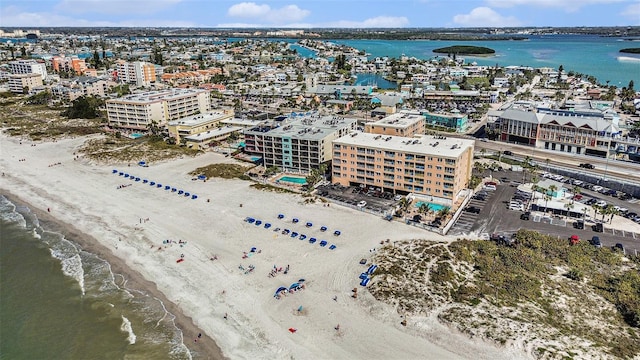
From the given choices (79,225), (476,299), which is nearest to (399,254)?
(476,299)

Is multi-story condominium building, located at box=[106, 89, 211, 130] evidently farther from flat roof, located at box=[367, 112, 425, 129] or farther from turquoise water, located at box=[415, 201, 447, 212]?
turquoise water, located at box=[415, 201, 447, 212]

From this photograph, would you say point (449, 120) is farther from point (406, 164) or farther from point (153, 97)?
point (153, 97)

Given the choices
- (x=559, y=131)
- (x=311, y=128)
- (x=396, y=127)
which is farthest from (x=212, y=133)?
(x=559, y=131)

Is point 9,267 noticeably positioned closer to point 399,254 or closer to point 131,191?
point 131,191

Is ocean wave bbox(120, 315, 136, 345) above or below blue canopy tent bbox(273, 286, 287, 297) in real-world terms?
below

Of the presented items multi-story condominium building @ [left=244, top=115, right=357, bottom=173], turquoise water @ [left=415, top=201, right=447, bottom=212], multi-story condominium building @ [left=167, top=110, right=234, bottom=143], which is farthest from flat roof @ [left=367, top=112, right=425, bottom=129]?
multi-story condominium building @ [left=167, top=110, right=234, bottom=143]

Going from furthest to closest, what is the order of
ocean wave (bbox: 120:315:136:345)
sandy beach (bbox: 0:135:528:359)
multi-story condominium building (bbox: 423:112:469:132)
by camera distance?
multi-story condominium building (bbox: 423:112:469:132), ocean wave (bbox: 120:315:136:345), sandy beach (bbox: 0:135:528:359)
